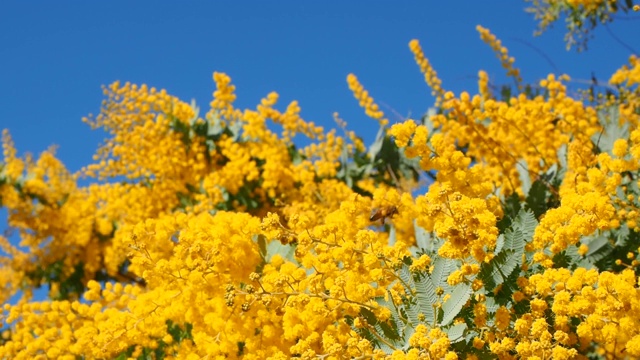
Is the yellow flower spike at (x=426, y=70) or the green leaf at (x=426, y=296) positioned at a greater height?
the yellow flower spike at (x=426, y=70)

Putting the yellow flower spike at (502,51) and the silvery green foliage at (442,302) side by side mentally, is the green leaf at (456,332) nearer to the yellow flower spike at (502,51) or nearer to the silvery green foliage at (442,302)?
the silvery green foliage at (442,302)

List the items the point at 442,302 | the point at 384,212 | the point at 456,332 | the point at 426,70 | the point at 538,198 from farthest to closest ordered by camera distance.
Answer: the point at 426,70 < the point at 538,198 < the point at 384,212 < the point at 442,302 < the point at 456,332

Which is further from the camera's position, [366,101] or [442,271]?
[366,101]

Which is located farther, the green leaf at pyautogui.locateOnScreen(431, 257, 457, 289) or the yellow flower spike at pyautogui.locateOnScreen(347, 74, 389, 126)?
the yellow flower spike at pyautogui.locateOnScreen(347, 74, 389, 126)

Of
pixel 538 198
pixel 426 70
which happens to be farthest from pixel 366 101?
pixel 538 198

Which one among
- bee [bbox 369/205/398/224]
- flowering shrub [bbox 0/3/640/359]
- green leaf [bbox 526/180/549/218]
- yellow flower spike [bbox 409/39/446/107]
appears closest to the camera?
flowering shrub [bbox 0/3/640/359]

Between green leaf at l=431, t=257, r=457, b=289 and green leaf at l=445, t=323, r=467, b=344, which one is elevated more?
green leaf at l=431, t=257, r=457, b=289

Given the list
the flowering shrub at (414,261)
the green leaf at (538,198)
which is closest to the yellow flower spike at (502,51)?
the flowering shrub at (414,261)

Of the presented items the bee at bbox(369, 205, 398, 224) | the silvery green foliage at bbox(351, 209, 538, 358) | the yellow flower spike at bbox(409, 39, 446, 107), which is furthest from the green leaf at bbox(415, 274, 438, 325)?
the yellow flower spike at bbox(409, 39, 446, 107)

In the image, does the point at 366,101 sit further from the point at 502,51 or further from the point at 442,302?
the point at 442,302

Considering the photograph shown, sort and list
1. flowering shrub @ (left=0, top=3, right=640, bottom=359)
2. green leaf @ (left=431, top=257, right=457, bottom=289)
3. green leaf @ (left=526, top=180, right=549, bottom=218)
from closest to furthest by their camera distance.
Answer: flowering shrub @ (left=0, top=3, right=640, bottom=359) → green leaf @ (left=431, top=257, right=457, bottom=289) → green leaf @ (left=526, top=180, right=549, bottom=218)

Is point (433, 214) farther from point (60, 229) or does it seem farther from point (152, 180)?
point (60, 229)

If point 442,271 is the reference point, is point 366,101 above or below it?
above

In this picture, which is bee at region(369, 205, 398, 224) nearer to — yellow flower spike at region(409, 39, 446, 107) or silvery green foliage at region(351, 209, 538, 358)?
silvery green foliage at region(351, 209, 538, 358)
